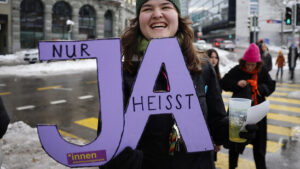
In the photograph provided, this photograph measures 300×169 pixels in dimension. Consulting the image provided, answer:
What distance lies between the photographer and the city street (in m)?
5.02

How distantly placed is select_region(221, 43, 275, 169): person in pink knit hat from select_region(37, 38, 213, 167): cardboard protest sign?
2.78 meters

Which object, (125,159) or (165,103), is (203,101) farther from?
(125,159)

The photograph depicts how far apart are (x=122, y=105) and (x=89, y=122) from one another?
5687 mm

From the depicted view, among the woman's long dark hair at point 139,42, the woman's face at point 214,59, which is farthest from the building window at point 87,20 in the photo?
the woman's long dark hair at point 139,42

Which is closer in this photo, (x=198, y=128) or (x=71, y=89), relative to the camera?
(x=198, y=128)

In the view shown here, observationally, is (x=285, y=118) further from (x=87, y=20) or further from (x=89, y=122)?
(x=87, y=20)

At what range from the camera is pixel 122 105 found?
147cm

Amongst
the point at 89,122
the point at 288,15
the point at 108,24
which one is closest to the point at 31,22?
the point at 108,24

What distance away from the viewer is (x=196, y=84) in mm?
1729

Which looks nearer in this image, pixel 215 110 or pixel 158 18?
pixel 158 18

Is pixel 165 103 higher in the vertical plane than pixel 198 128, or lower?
higher

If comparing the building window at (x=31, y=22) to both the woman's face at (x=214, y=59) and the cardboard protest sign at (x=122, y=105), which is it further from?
the cardboard protest sign at (x=122, y=105)

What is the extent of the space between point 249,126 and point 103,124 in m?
0.84

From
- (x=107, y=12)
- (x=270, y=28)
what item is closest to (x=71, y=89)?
(x=107, y=12)
